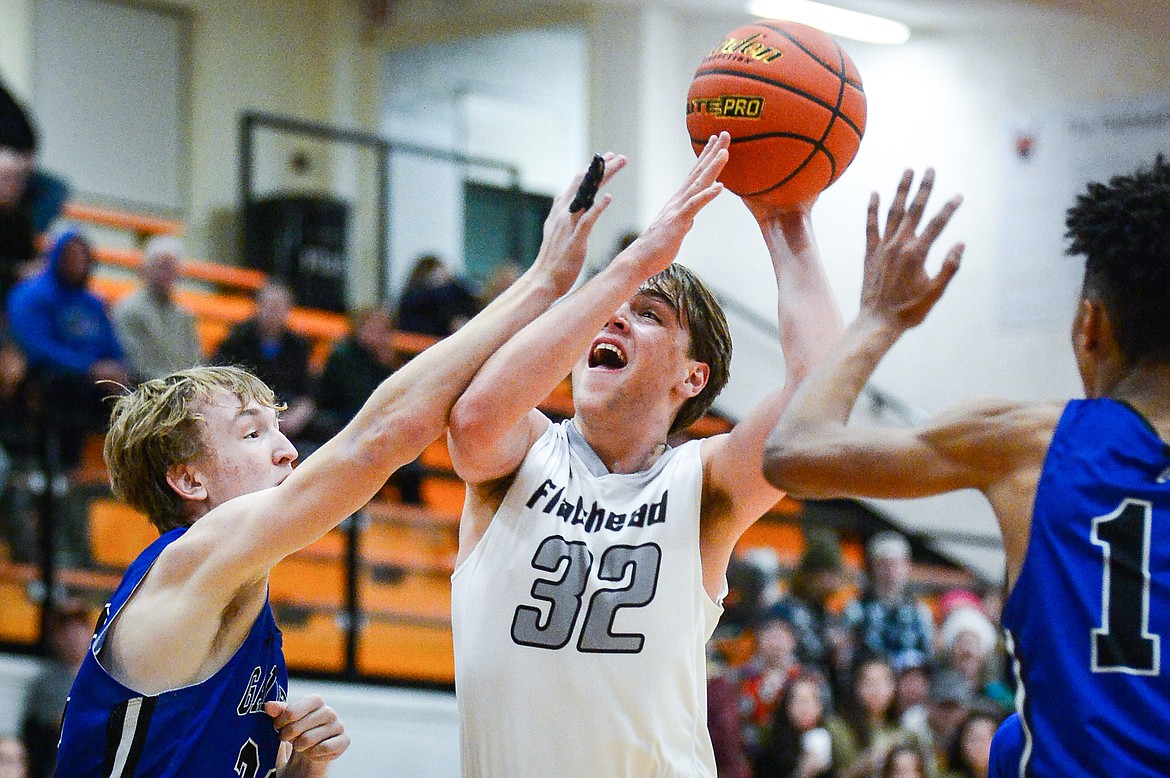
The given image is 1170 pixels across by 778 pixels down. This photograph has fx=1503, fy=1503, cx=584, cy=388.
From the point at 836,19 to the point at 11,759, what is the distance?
27.1 feet

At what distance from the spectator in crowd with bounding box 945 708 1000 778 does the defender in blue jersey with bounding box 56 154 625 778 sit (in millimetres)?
Answer: 5215

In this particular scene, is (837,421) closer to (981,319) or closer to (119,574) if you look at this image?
(119,574)

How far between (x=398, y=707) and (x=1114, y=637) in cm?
597

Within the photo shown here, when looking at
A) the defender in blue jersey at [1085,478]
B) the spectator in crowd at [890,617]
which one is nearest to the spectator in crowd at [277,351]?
the spectator in crowd at [890,617]

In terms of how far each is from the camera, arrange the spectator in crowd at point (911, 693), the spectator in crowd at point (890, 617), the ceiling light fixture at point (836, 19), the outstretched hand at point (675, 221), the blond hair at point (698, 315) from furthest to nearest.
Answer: the ceiling light fixture at point (836, 19)
the spectator in crowd at point (890, 617)
the spectator in crowd at point (911, 693)
the blond hair at point (698, 315)
the outstretched hand at point (675, 221)

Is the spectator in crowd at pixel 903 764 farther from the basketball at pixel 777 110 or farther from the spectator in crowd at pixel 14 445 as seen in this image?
the basketball at pixel 777 110

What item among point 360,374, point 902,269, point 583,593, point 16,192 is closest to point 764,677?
point 360,374

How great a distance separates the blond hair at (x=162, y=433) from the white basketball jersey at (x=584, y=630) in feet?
2.01

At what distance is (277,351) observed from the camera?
8.66 meters

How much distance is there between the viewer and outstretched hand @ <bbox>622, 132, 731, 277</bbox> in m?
3.02

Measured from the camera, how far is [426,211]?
13844 mm

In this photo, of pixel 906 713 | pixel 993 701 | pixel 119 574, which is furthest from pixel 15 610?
pixel 993 701

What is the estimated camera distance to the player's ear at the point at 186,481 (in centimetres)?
315

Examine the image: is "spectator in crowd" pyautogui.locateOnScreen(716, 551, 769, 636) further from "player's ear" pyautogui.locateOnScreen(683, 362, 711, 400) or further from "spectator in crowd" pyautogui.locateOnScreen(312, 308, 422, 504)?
"player's ear" pyautogui.locateOnScreen(683, 362, 711, 400)
